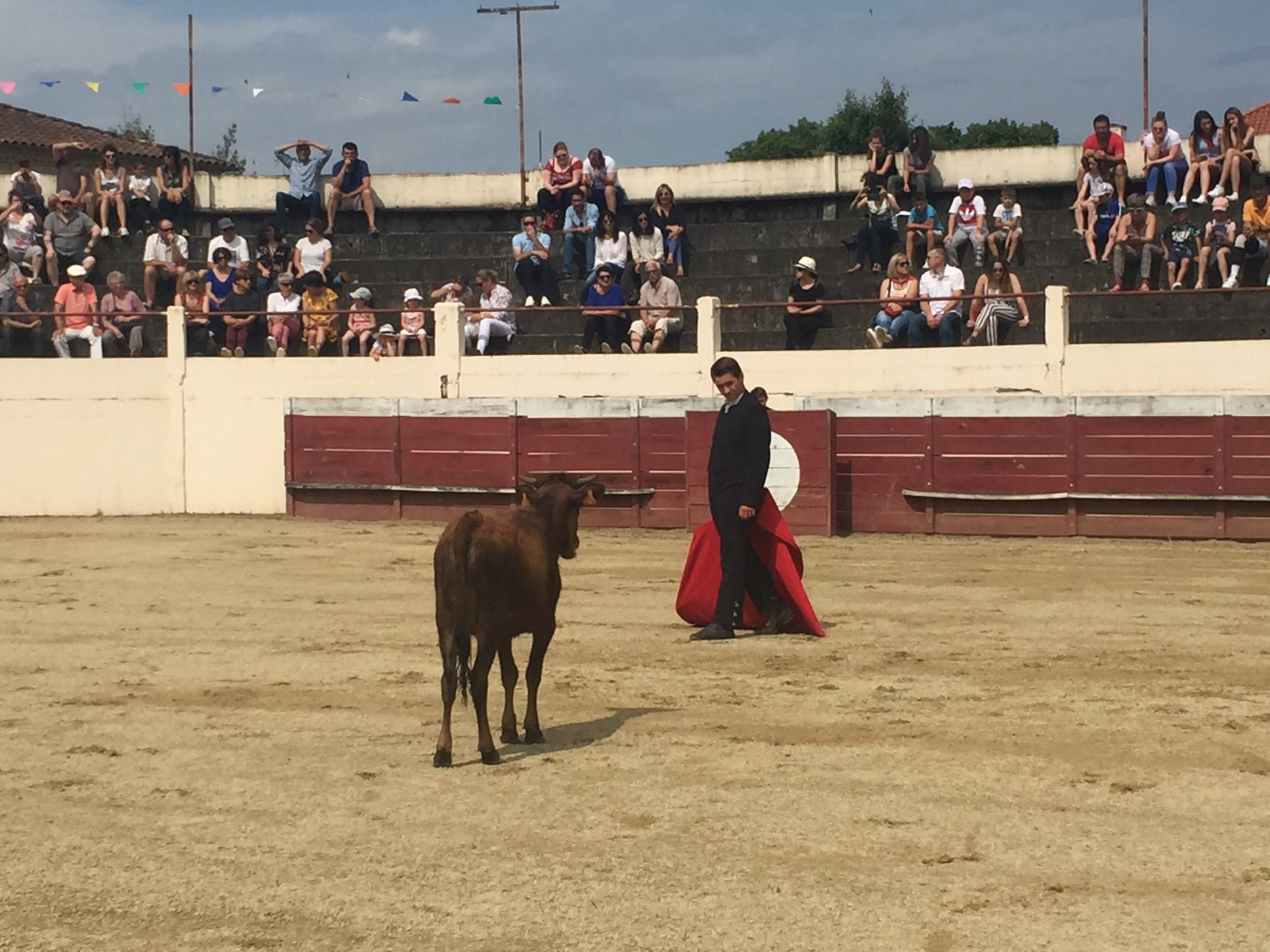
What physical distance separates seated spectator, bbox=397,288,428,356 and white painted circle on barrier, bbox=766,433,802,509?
427 cm

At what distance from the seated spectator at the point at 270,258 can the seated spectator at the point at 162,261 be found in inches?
36.6

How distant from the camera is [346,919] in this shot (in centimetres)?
515

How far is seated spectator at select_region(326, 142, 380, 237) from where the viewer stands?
74.6 feet

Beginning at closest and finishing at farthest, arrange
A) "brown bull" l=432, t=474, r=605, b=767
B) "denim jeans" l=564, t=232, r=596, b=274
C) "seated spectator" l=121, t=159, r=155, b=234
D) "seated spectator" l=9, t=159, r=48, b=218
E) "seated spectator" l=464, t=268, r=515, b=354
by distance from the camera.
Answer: "brown bull" l=432, t=474, r=605, b=767
"seated spectator" l=464, t=268, r=515, b=354
"denim jeans" l=564, t=232, r=596, b=274
"seated spectator" l=9, t=159, r=48, b=218
"seated spectator" l=121, t=159, r=155, b=234

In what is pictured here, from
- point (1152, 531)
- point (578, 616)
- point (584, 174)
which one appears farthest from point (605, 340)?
point (578, 616)

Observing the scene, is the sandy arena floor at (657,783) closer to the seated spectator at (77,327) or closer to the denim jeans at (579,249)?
the seated spectator at (77,327)

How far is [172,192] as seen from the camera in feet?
74.8

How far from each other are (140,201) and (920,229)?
9765 millimetres

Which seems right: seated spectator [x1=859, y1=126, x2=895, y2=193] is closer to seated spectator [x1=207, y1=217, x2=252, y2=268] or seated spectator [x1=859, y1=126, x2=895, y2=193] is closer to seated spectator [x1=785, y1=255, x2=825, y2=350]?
seated spectator [x1=785, y1=255, x2=825, y2=350]

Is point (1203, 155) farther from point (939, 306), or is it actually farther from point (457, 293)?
point (457, 293)

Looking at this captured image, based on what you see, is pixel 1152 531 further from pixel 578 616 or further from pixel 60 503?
pixel 60 503

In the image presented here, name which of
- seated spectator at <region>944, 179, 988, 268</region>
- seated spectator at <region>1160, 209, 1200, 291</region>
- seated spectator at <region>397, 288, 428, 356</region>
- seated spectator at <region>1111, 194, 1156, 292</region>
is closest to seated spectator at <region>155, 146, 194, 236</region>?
seated spectator at <region>397, 288, 428, 356</region>

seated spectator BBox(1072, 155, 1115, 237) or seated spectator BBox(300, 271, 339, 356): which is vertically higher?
seated spectator BBox(1072, 155, 1115, 237)

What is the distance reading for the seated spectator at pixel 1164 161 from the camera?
19.6 m
